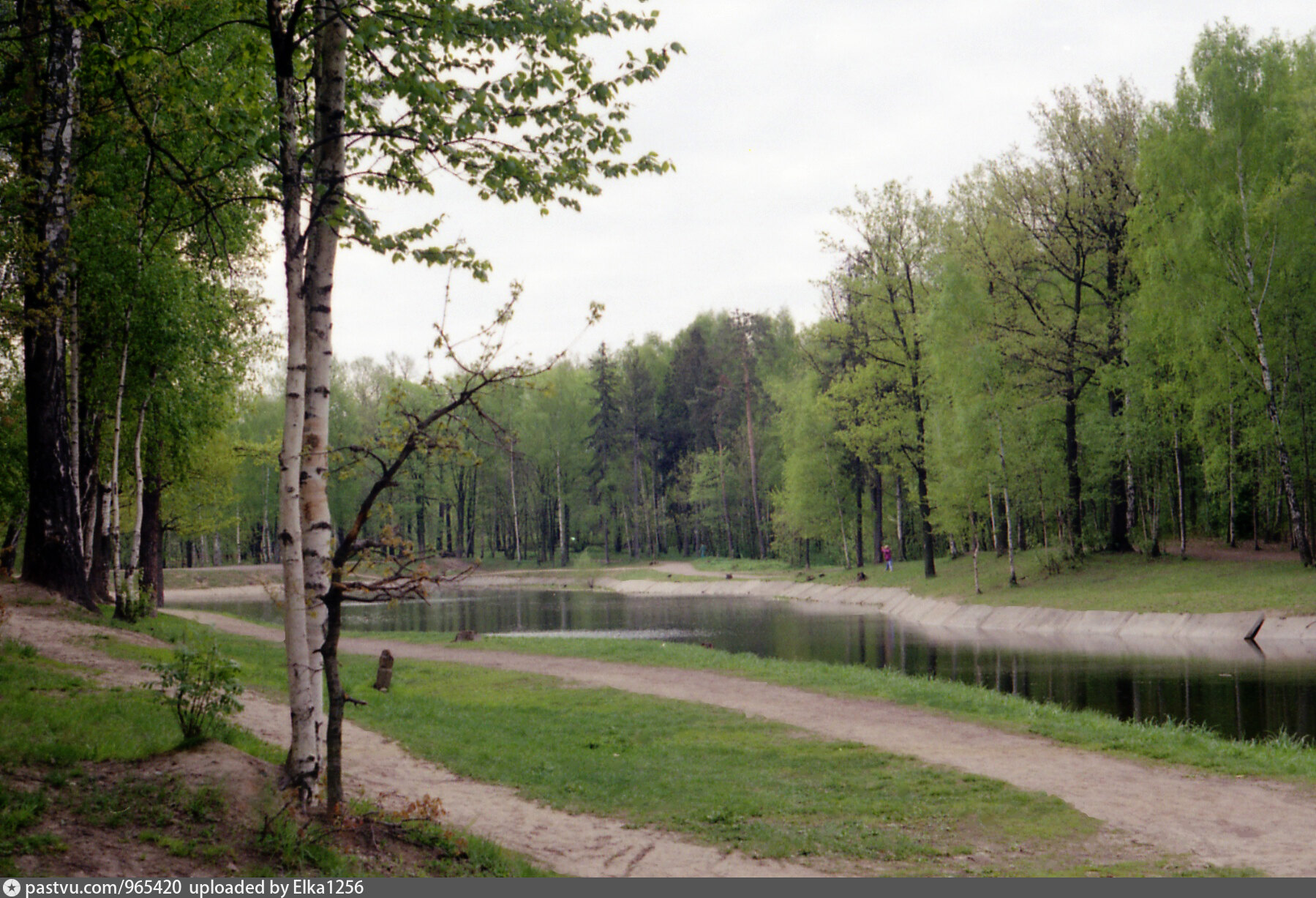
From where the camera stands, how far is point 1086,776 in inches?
427

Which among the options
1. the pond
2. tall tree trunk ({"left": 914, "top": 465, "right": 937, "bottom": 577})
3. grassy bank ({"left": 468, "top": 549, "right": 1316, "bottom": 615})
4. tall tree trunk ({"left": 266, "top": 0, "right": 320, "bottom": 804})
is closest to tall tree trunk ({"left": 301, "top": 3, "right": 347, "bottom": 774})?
tall tree trunk ({"left": 266, "top": 0, "right": 320, "bottom": 804})

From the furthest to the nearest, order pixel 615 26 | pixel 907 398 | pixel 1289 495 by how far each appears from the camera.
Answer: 1. pixel 907 398
2. pixel 1289 495
3. pixel 615 26

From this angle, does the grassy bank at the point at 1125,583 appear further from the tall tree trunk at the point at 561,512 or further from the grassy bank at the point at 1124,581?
the tall tree trunk at the point at 561,512

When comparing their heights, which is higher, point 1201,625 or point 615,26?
point 615,26

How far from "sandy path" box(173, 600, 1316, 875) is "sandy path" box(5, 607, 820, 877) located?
3.85m

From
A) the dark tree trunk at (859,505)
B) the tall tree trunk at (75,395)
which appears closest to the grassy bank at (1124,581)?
the dark tree trunk at (859,505)

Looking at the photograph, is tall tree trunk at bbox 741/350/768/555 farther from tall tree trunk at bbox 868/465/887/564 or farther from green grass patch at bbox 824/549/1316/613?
green grass patch at bbox 824/549/1316/613

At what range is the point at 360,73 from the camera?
8.78 meters

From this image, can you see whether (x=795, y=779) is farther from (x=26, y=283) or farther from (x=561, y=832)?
(x=26, y=283)

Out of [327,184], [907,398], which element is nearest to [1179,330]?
[907,398]

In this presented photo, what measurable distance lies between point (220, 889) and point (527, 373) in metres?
3.97

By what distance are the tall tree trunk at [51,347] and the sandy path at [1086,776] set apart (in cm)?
974

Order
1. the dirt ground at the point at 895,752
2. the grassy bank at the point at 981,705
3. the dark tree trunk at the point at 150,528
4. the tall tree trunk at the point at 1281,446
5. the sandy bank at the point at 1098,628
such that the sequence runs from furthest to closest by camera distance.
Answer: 1. the tall tree trunk at the point at 1281,446
2. the dark tree trunk at the point at 150,528
3. the sandy bank at the point at 1098,628
4. the grassy bank at the point at 981,705
5. the dirt ground at the point at 895,752

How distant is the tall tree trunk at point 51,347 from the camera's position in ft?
46.9
